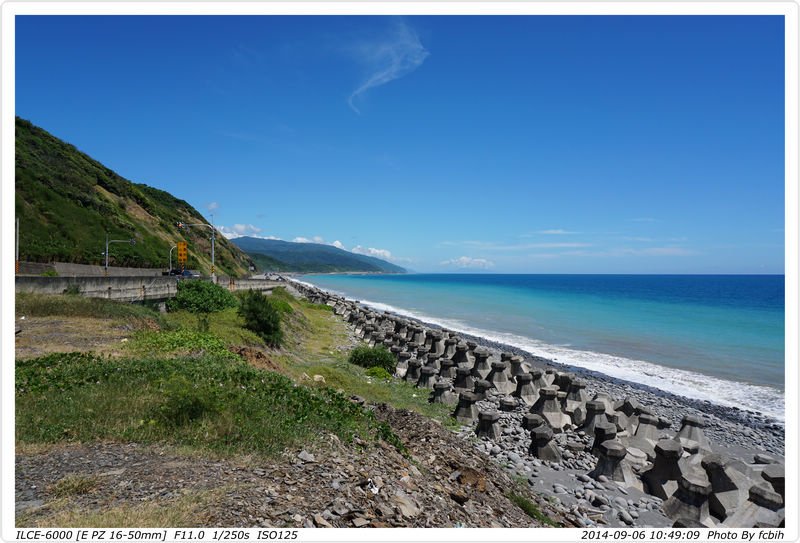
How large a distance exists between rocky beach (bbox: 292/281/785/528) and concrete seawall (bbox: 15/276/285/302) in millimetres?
14198

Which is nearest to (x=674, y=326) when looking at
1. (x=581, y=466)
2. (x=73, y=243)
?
(x=581, y=466)

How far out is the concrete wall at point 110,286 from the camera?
1784 centimetres

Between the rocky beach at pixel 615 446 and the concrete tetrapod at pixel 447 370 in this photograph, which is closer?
the rocky beach at pixel 615 446

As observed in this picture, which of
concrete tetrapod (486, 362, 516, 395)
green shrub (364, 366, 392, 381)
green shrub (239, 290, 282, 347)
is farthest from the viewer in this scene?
green shrub (239, 290, 282, 347)

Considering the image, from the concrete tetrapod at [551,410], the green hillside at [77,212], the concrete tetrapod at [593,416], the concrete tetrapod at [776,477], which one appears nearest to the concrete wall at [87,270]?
the green hillside at [77,212]

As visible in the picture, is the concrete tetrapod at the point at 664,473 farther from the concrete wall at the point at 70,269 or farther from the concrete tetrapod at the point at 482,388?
the concrete wall at the point at 70,269

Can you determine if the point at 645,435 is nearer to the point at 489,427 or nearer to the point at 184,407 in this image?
the point at 489,427

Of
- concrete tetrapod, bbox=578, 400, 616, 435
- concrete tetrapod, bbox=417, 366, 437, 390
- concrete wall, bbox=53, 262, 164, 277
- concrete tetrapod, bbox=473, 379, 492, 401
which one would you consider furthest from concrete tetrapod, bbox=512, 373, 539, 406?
concrete wall, bbox=53, 262, 164, 277

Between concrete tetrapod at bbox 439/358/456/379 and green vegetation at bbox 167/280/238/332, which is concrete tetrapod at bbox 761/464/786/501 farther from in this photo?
green vegetation at bbox 167/280/238/332

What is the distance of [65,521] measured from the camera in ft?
13.7

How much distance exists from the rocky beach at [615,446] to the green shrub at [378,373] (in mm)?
792

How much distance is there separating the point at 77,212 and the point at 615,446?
162 ft

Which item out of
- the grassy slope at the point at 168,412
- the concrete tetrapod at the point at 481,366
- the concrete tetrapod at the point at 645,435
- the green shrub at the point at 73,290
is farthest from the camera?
the green shrub at the point at 73,290

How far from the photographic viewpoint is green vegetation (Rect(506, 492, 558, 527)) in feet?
22.5
